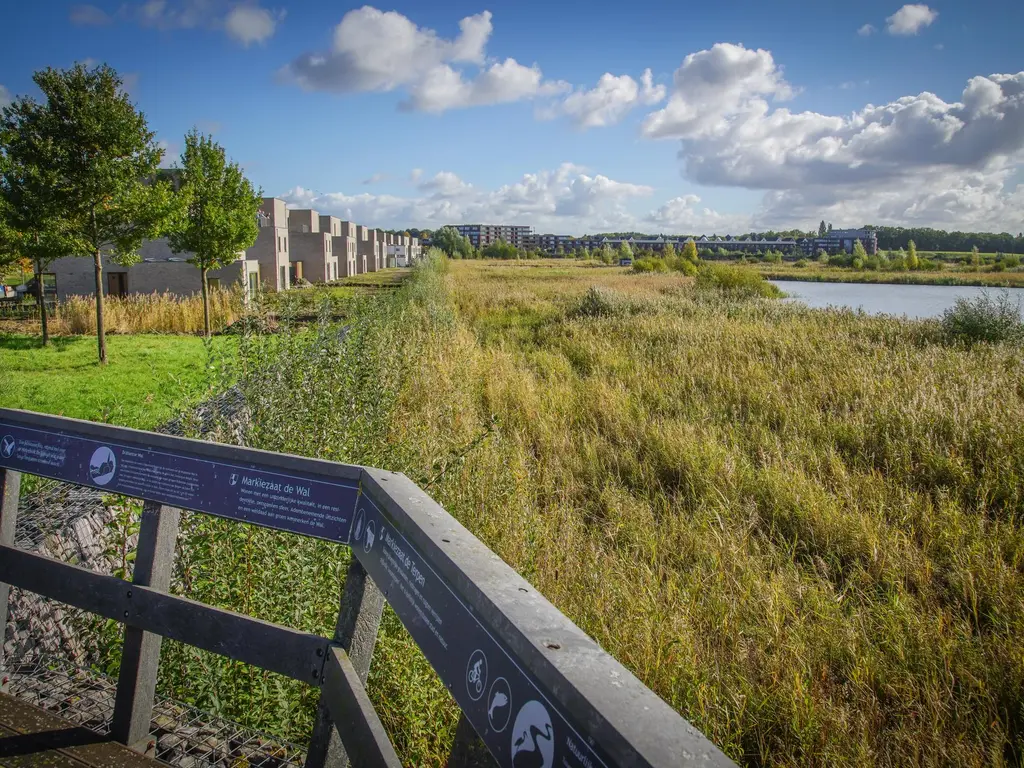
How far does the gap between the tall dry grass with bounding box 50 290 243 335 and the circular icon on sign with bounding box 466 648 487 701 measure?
18.2 metres

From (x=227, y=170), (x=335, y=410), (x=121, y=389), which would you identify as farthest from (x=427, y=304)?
(x=335, y=410)

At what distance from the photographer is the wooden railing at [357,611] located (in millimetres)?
934

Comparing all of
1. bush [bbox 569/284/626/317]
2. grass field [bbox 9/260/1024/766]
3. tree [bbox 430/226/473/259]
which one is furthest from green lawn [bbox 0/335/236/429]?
tree [bbox 430/226/473/259]

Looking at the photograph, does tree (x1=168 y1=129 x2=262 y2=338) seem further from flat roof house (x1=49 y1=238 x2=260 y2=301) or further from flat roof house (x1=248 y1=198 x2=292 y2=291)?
flat roof house (x1=248 y1=198 x2=292 y2=291)

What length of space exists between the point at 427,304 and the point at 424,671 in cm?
1430

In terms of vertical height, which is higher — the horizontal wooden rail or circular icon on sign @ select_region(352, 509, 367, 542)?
circular icon on sign @ select_region(352, 509, 367, 542)

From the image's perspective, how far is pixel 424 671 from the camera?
287cm

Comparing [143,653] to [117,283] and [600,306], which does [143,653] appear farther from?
[117,283]

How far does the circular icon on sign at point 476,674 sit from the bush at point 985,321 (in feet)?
49.5

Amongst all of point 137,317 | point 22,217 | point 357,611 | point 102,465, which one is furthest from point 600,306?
point 357,611

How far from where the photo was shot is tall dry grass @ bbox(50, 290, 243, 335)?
18.2 metres

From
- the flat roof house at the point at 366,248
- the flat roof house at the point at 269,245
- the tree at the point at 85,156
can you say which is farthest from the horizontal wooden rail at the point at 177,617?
the flat roof house at the point at 366,248

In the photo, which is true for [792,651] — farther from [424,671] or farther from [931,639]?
[424,671]

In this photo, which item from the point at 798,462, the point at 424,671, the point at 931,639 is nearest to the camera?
the point at 424,671
